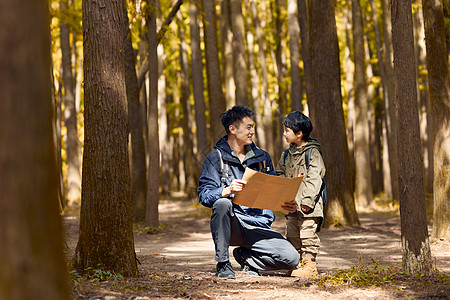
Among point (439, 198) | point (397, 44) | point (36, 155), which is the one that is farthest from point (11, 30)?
point (439, 198)

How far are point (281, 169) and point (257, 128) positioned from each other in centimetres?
1542

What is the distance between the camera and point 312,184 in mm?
6125

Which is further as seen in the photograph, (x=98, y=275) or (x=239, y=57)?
(x=239, y=57)

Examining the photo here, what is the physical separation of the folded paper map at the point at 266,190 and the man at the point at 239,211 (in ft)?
0.77

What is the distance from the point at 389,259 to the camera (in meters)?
7.45

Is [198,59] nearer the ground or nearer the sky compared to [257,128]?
nearer the sky

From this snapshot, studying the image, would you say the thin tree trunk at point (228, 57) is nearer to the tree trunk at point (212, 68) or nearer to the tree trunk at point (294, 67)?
the tree trunk at point (212, 68)

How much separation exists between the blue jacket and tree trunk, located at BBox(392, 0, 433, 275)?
1.57m

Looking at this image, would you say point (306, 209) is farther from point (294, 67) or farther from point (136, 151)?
point (294, 67)

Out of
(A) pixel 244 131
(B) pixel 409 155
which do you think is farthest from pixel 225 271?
(B) pixel 409 155

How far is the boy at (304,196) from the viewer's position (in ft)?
20.1

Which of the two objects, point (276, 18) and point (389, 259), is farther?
point (276, 18)

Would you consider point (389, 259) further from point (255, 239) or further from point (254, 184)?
point (254, 184)

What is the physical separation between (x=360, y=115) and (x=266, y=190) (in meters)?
12.3
